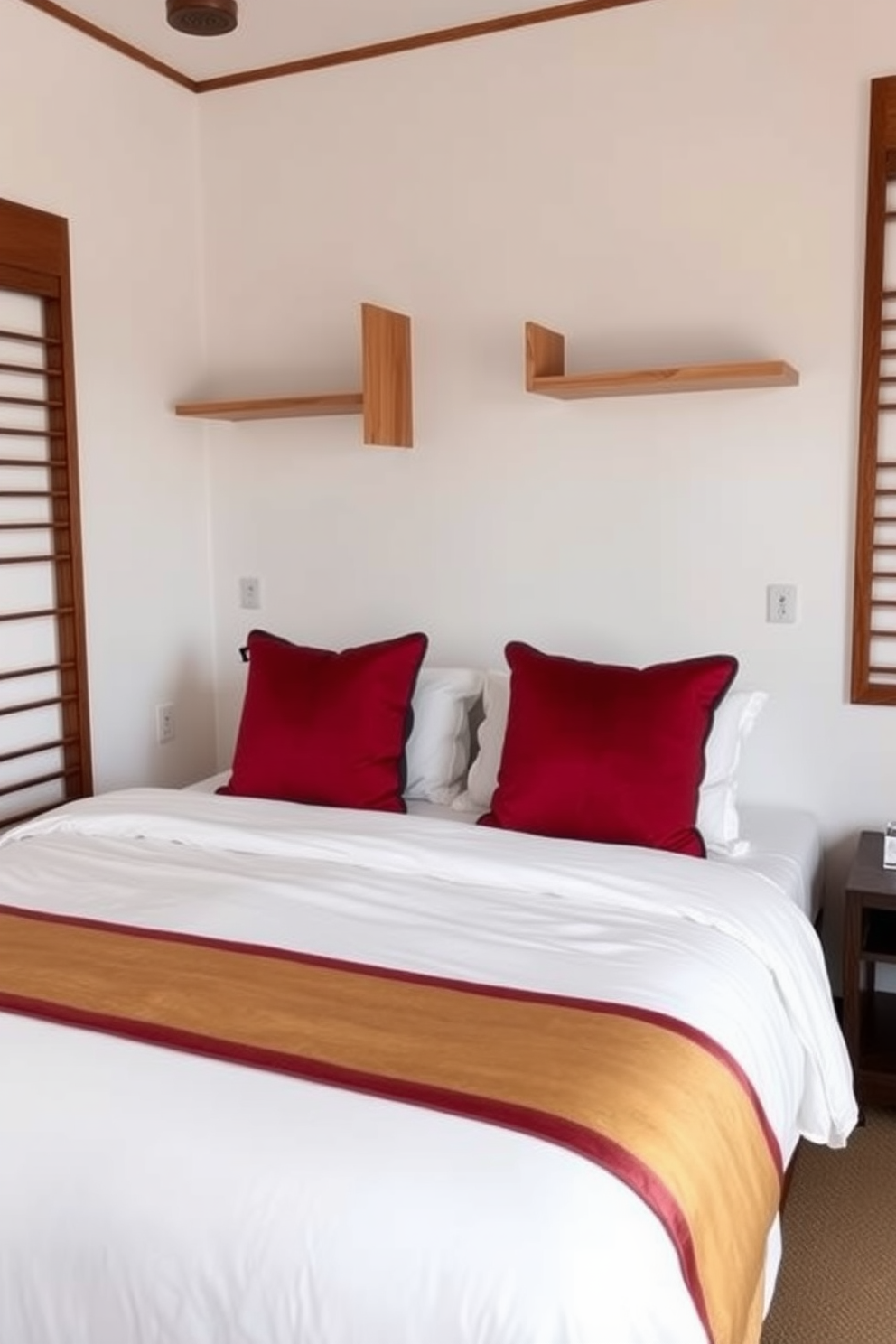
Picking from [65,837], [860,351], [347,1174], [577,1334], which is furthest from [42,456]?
[577,1334]

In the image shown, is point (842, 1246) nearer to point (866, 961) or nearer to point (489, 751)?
point (866, 961)

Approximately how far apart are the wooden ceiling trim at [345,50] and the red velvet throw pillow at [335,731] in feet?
5.44

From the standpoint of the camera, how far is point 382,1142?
140cm

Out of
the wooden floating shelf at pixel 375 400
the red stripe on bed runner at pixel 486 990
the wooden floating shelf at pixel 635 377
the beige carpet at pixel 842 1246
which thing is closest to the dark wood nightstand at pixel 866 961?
the beige carpet at pixel 842 1246

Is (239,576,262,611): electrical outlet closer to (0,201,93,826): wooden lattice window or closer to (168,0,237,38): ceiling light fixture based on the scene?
(0,201,93,826): wooden lattice window

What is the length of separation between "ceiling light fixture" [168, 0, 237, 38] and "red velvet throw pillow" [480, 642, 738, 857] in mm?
1636

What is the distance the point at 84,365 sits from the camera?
320cm

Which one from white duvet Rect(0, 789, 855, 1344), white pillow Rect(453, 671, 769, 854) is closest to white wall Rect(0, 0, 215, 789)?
white pillow Rect(453, 671, 769, 854)

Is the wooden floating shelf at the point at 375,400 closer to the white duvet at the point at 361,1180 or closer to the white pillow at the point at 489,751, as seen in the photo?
the white pillow at the point at 489,751

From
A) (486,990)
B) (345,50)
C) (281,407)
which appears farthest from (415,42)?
(486,990)

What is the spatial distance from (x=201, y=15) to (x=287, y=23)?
68 centimetres

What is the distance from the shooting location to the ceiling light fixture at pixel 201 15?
249 centimetres

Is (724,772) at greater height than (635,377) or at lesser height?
lesser

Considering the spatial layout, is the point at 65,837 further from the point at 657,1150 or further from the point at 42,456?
the point at 657,1150
